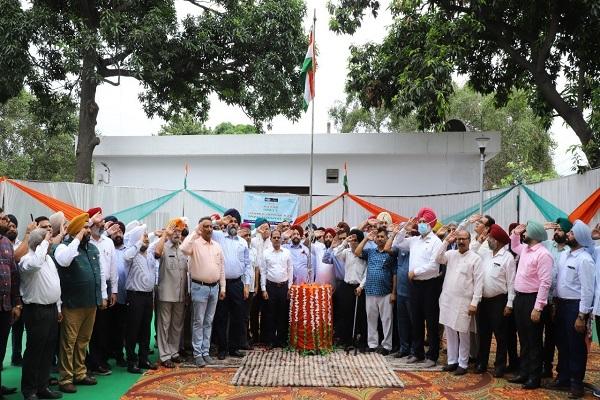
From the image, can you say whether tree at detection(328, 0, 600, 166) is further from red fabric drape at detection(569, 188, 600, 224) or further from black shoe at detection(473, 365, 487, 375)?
black shoe at detection(473, 365, 487, 375)

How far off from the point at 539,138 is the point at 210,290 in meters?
17.2

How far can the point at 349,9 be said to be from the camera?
1003 cm

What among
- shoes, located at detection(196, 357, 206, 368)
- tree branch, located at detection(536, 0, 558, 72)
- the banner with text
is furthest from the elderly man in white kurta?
tree branch, located at detection(536, 0, 558, 72)

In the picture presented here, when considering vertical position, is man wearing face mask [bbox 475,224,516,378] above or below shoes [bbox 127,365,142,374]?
above

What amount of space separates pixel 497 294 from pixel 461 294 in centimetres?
33

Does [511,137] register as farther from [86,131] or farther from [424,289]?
[424,289]

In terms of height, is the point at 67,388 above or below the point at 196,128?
below

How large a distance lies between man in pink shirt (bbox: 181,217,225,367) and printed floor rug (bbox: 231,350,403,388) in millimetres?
486

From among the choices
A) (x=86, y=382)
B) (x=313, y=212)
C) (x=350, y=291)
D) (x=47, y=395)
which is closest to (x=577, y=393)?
(x=350, y=291)

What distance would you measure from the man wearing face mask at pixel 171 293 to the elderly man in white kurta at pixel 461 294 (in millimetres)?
2655

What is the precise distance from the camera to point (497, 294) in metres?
5.10

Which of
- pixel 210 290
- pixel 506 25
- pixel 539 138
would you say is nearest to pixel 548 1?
pixel 506 25

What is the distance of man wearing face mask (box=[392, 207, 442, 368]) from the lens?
5531mm

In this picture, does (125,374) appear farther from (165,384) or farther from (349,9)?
(349,9)
